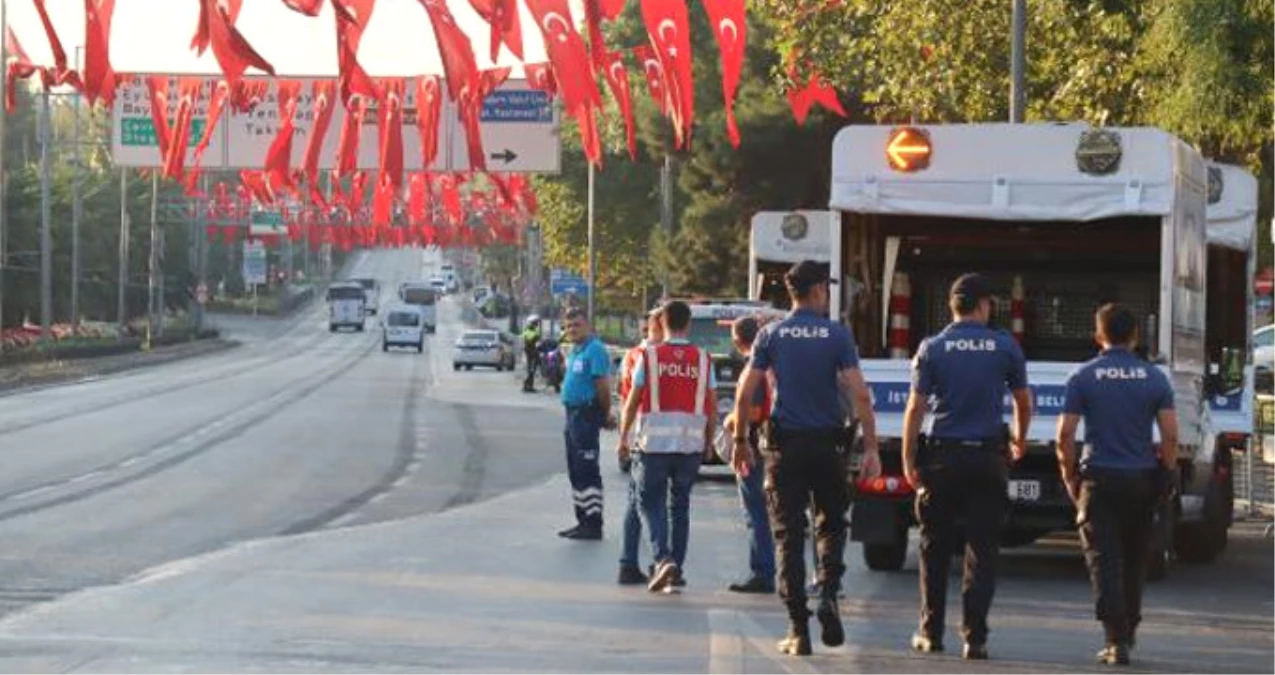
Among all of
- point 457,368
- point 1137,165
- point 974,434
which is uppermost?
point 1137,165

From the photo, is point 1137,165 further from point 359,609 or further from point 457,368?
point 457,368

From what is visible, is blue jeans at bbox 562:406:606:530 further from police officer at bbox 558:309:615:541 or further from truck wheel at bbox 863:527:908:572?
truck wheel at bbox 863:527:908:572

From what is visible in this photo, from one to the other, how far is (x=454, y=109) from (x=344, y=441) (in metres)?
24.0

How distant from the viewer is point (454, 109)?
201 ft

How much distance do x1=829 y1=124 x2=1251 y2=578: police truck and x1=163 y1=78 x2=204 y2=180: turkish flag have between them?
39.7 m

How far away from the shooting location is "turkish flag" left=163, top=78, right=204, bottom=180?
5756 cm

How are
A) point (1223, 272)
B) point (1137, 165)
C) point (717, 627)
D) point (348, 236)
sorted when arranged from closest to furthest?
1. point (717, 627)
2. point (1137, 165)
3. point (1223, 272)
4. point (348, 236)

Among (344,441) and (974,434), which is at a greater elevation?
(974,434)

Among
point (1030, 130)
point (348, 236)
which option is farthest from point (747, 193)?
point (348, 236)

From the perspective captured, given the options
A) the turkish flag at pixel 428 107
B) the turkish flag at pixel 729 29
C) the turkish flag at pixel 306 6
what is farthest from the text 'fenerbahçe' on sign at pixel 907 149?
the turkish flag at pixel 428 107

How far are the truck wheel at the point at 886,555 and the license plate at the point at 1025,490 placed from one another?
108 centimetres

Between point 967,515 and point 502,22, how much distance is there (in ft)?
46.8

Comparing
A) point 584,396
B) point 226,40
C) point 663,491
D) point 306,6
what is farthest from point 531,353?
point 663,491

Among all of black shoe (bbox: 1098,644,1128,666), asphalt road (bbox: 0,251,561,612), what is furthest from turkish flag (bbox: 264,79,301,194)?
black shoe (bbox: 1098,644,1128,666)
